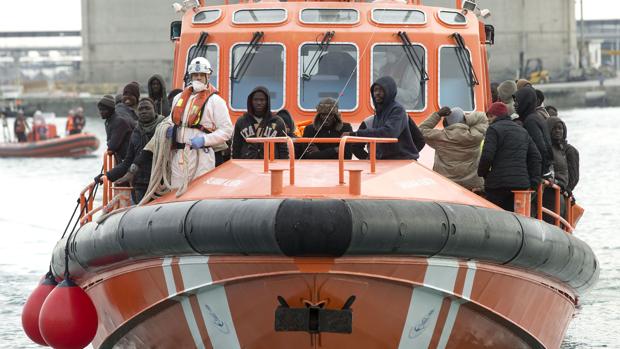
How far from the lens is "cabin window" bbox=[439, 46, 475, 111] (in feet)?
36.4

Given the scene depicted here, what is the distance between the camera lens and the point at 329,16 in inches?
447

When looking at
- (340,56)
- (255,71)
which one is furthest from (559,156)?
(255,71)

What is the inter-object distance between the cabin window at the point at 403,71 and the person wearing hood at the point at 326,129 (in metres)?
1.83

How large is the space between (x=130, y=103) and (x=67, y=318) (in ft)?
9.99

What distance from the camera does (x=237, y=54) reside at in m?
11.2

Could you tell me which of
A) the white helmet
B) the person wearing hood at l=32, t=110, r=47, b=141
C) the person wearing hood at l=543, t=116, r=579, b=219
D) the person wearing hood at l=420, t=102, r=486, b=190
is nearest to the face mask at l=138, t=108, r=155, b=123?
the white helmet

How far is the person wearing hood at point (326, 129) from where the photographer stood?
9188 millimetres

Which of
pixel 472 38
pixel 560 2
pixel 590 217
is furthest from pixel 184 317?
pixel 560 2

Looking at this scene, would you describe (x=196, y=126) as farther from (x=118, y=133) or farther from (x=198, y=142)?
(x=118, y=133)

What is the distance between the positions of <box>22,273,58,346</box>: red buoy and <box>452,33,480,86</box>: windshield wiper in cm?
383

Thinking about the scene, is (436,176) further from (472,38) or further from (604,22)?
(604,22)

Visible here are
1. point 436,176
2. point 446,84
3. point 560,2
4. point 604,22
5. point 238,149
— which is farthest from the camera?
point 604,22

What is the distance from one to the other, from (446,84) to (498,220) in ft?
11.3

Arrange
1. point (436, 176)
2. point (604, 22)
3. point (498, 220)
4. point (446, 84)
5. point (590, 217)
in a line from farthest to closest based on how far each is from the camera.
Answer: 1. point (604, 22)
2. point (590, 217)
3. point (446, 84)
4. point (436, 176)
5. point (498, 220)
